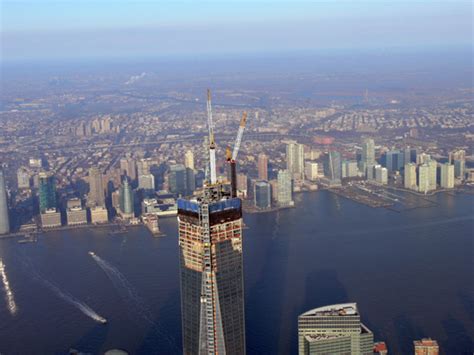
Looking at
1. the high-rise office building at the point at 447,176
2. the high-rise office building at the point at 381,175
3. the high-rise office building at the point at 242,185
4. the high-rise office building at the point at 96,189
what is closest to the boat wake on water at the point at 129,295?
the high-rise office building at the point at 96,189

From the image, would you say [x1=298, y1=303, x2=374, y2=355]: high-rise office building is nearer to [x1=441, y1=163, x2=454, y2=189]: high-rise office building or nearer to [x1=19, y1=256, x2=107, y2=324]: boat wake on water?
[x1=19, y1=256, x2=107, y2=324]: boat wake on water

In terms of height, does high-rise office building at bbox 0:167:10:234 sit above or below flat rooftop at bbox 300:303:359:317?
below

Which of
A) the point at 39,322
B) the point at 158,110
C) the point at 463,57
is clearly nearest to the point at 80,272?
the point at 39,322

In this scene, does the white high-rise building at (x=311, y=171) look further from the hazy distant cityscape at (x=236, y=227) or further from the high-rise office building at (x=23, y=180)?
the high-rise office building at (x=23, y=180)

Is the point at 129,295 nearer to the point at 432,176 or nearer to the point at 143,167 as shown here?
the point at 143,167

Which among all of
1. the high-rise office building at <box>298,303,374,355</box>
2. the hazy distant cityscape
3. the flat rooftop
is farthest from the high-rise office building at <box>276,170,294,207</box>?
the high-rise office building at <box>298,303,374,355</box>
